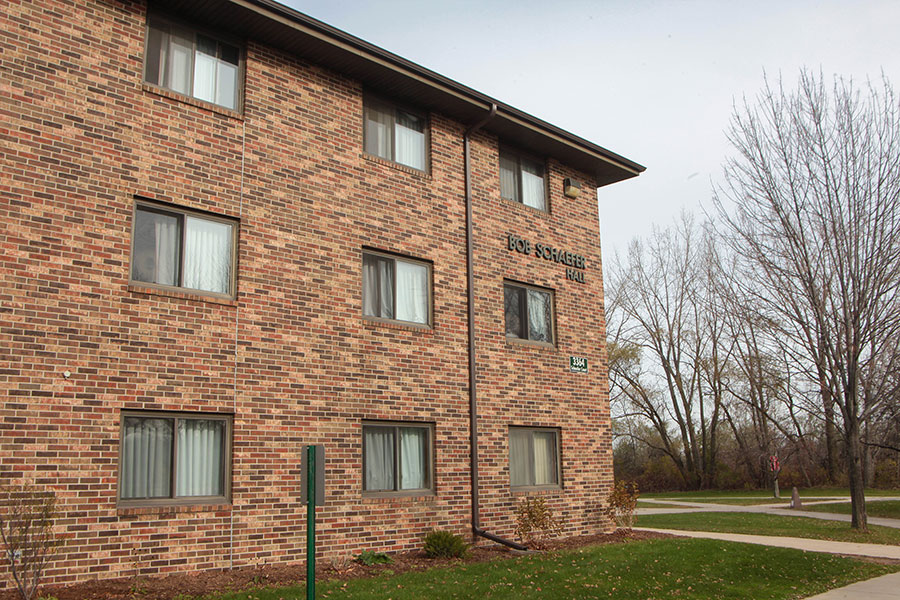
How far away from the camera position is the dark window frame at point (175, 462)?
9391 millimetres

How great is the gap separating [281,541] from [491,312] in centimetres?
600

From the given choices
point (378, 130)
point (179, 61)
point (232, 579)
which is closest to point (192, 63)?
point (179, 61)

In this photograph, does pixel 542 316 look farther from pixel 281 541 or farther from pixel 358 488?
pixel 281 541

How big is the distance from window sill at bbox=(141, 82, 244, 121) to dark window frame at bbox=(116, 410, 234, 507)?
4.50 m

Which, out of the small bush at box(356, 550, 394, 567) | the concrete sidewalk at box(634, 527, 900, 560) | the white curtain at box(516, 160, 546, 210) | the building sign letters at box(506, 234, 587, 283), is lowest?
the concrete sidewalk at box(634, 527, 900, 560)

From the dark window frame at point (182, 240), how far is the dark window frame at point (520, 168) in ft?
21.2

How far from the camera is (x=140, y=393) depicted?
9617mm

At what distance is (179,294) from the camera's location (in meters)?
10.2

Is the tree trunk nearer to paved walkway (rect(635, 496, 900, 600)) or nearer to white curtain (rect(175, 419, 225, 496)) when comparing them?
paved walkway (rect(635, 496, 900, 600))

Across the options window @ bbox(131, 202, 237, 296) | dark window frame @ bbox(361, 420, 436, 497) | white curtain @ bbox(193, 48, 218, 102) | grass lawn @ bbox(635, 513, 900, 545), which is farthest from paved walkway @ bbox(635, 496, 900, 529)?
white curtain @ bbox(193, 48, 218, 102)

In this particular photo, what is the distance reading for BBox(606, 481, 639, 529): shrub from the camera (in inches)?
607

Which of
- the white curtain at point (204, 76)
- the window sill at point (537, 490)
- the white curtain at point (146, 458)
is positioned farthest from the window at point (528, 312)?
the white curtain at point (146, 458)

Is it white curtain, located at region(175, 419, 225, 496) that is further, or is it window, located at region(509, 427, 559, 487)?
window, located at region(509, 427, 559, 487)

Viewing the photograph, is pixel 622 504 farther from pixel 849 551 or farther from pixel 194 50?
pixel 194 50
